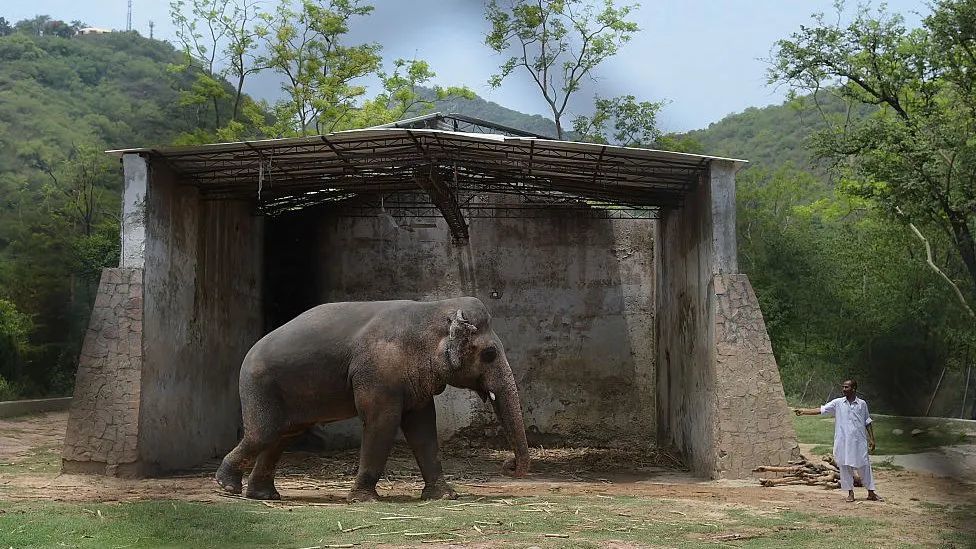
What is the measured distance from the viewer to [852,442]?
11484 mm

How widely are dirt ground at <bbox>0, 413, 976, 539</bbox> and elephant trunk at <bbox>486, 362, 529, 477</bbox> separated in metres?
1.29

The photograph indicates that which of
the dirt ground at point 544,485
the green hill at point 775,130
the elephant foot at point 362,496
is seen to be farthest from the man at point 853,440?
the green hill at point 775,130

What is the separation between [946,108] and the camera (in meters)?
22.0

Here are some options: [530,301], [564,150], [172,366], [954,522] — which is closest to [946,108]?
[530,301]

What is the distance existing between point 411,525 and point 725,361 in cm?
602

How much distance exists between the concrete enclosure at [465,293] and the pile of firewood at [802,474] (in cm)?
16

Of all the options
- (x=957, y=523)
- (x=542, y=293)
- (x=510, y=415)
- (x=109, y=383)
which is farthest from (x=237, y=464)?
(x=542, y=293)

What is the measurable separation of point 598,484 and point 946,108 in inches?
510

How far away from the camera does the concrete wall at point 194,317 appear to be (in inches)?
545

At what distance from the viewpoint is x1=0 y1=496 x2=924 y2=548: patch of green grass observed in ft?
25.3

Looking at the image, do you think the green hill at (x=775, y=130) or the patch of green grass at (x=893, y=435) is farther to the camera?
Result: the green hill at (x=775, y=130)

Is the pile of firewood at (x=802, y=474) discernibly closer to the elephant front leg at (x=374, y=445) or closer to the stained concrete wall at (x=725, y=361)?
the stained concrete wall at (x=725, y=361)

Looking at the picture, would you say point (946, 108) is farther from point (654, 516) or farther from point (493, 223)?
point (654, 516)

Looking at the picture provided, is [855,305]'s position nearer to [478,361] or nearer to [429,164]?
[429,164]
